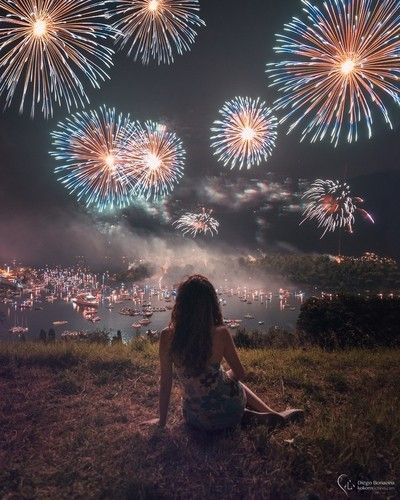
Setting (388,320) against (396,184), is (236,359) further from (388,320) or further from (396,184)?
(396,184)

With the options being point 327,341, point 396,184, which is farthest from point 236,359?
point 396,184

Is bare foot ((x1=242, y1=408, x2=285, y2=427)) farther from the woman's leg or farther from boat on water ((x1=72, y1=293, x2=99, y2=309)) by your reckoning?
boat on water ((x1=72, y1=293, x2=99, y2=309))

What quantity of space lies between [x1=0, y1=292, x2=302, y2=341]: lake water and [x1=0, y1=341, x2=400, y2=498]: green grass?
203 ft

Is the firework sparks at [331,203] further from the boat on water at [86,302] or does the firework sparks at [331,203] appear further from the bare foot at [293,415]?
the boat on water at [86,302]

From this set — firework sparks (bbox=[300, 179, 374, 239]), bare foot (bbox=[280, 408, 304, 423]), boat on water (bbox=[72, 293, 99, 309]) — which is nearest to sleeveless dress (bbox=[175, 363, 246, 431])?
bare foot (bbox=[280, 408, 304, 423])

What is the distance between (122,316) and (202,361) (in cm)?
9730

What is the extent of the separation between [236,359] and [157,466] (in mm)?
1309

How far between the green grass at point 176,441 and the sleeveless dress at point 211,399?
17 centimetres

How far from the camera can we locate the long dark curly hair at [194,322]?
13.6ft
